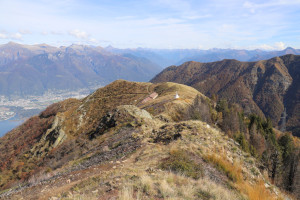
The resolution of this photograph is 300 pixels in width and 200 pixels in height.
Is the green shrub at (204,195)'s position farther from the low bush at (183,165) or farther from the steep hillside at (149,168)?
the low bush at (183,165)

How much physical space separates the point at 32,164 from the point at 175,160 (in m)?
30.1

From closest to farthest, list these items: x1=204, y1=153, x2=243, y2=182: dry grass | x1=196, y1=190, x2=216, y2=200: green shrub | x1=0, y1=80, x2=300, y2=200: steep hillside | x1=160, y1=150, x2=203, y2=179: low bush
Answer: x1=196, y1=190, x2=216, y2=200: green shrub → x1=0, y1=80, x2=300, y2=200: steep hillside → x1=160, y1=150, x2=203, y2=179: low bush → x1=204, y1=153, x2=243, y2=182: dry grass

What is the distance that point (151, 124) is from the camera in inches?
864

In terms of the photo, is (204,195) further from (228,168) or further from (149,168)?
(228,168)

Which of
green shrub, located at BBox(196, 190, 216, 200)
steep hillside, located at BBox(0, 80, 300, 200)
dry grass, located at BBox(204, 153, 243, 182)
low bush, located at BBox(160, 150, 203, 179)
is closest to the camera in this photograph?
green shrub, located at BBox(196, 190, 216, 200)

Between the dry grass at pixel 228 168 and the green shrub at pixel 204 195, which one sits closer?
the green shrub at pixel 204 195

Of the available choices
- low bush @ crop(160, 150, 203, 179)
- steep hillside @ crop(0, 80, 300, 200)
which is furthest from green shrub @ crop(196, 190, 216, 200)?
low bush @ crop(160, 150, 203, 179)

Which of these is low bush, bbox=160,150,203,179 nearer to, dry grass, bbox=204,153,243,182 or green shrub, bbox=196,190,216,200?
dry grass, bbox=204,153,243,182

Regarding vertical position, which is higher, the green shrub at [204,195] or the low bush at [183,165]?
the green shrub at [204,195]

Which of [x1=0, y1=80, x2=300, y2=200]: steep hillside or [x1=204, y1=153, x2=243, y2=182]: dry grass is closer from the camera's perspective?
[x1=0, y1=80, x2=300, y2=200]: steep hillside

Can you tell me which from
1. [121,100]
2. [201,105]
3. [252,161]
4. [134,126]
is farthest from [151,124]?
[121,100]

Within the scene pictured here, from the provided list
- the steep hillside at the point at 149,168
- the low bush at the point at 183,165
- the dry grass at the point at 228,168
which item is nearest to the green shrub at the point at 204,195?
the steep hillside at the point at 149,168

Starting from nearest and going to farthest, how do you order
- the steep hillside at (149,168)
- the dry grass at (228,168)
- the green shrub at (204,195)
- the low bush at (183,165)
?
1. the green shrub at (204,195)
2. the steep hillside at (149,168)
3. the low bush at (183,165)
4. the dry grass at (228,168)

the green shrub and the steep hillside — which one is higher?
the green shrub
